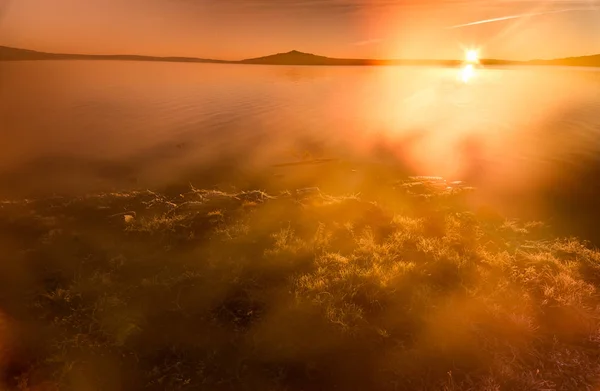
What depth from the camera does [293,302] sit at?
8430 mm

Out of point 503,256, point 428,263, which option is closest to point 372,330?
point 428,263

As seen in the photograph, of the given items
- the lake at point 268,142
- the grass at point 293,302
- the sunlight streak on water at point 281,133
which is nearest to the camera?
the grass at point 293,302

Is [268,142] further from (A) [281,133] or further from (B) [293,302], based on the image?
(B) [293,302]

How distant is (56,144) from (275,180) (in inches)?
748

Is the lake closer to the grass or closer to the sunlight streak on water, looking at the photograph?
the sunlight streak on water

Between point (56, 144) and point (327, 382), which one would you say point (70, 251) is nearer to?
point (327, 382)

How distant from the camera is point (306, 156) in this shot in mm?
22406

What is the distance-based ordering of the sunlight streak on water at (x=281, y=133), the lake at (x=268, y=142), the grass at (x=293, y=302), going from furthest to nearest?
1. the sunlight streak on water at (x=281, y=133)
2. the lake at (x=268, y=142)
3. the grass at (x=293, y=302)

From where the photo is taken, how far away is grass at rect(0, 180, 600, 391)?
6652 millimetres

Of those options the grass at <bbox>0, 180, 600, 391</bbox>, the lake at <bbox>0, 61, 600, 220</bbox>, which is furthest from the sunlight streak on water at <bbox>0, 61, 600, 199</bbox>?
the grass at <bbox>0, 180, 600, 391</bbox>

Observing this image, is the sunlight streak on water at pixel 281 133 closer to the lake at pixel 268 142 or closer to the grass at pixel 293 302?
the lake at pixel 268 142

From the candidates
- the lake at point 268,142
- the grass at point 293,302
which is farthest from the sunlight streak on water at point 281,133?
the grass at point 293,302

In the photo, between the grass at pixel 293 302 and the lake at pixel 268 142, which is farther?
the lake at pixel 268 142

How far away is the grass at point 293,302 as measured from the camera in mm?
6652
